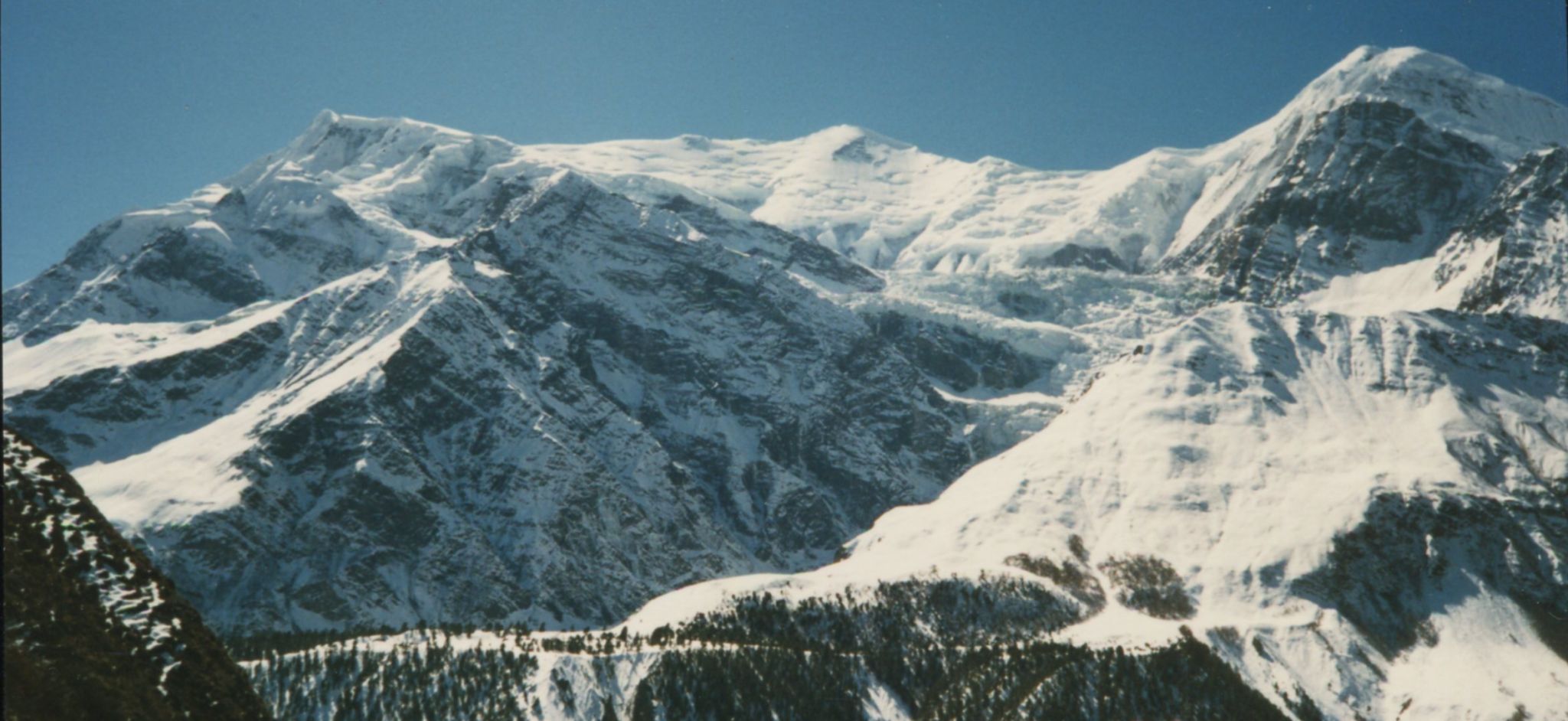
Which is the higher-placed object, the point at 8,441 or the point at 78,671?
the point at 8,441

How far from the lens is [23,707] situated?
5997cm

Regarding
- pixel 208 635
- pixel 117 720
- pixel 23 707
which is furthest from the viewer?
pixel 208 635

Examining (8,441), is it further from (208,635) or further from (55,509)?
(208,635)

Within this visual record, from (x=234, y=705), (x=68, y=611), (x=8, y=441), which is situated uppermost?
(x=8, y=441)

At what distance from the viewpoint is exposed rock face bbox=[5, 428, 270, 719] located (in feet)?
206

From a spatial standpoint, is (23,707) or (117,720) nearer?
(23,707)

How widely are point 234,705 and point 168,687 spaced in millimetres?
4116

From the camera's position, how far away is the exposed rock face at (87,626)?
62750 mm

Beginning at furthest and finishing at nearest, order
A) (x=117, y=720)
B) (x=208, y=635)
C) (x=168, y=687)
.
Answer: (x=208, y=635)
(x=168, y=687)
(x=117, y=720)

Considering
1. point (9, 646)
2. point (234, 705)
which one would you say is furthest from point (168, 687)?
point (9, 646)

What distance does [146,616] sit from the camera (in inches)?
2783

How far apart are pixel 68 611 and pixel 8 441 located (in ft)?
37.0

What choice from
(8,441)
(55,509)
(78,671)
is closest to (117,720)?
(78,671)

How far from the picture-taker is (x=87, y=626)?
67125mm
